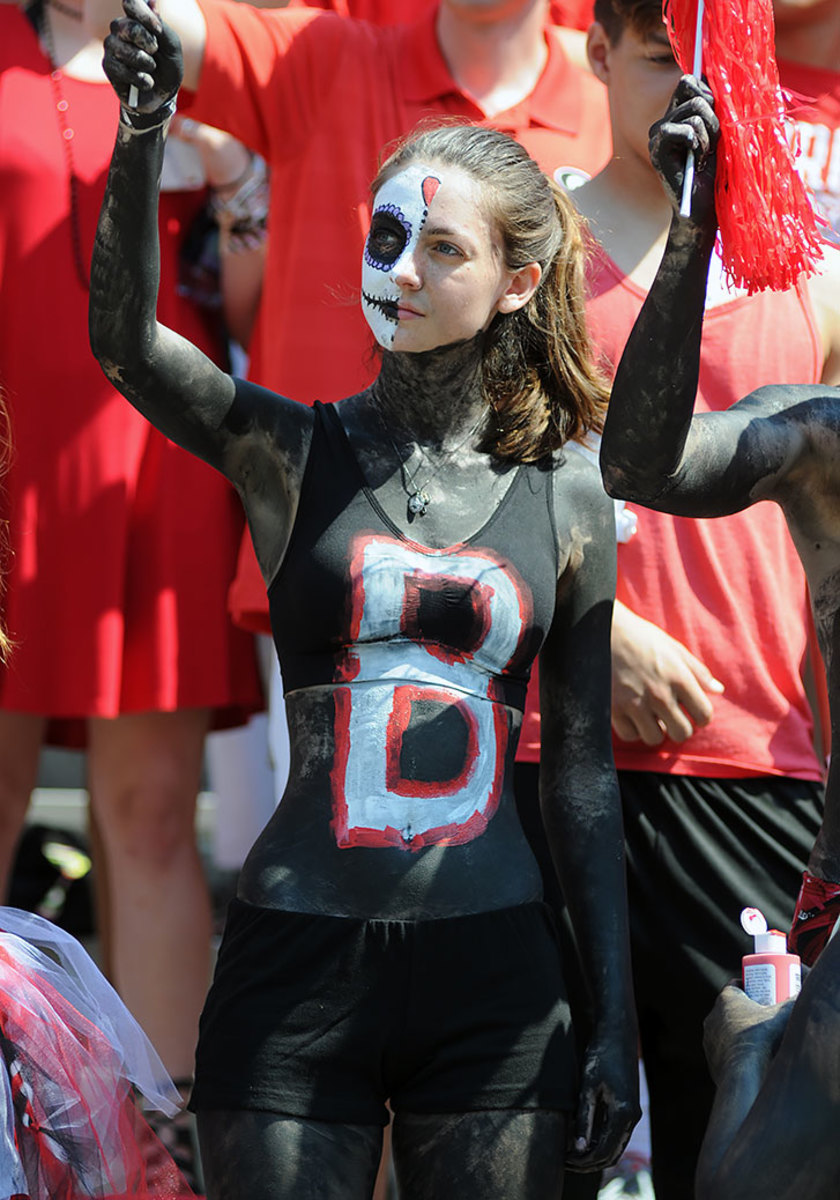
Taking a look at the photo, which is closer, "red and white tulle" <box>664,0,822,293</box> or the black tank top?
"red and white tulle" <box>664,0,822,293</box>

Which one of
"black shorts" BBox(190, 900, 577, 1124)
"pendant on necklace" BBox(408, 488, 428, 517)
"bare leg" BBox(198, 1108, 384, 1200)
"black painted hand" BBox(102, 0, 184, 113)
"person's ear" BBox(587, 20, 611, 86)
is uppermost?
"person's ear" BBox(587, 20, 611, 86)

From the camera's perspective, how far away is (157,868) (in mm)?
3348

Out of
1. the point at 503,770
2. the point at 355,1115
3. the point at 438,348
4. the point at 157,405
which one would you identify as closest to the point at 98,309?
the point at 157,405

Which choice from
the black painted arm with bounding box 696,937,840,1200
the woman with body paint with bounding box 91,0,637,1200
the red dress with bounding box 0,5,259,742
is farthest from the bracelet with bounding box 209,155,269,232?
the black painted arm with bounding box 696,937,840,1200

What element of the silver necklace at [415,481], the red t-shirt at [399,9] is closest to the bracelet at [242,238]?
the red t-shirt at [399,9]

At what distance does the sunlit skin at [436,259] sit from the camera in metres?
2.34

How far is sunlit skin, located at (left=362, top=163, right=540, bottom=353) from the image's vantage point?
2338mm

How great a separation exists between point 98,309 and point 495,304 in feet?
1.89

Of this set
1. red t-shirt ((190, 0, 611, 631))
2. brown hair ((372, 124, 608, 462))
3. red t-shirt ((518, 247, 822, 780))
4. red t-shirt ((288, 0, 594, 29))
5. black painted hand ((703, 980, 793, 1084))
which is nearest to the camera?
black painted hand ((703, 980, 793, 1084))

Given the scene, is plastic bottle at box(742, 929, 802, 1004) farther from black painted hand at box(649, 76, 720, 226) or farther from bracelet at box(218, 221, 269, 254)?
bracelet at box(218, 221, 269, 254)

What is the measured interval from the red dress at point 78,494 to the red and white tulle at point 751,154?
1.60 meters

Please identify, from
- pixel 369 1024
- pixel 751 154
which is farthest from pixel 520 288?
pixel 369 1024

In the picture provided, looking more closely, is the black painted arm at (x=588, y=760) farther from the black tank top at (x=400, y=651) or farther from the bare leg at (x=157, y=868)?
the bare leg at (x=157, y=868)

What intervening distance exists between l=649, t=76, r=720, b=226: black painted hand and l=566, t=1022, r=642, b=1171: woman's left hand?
1.03 metres
